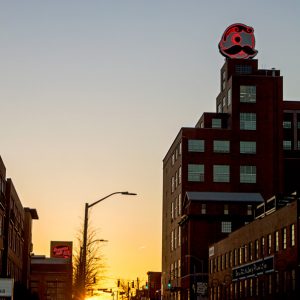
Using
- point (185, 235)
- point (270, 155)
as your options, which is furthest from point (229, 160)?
point (185, 235)

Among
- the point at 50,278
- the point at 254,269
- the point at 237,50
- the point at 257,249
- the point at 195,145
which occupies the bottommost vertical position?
the point at 254,269

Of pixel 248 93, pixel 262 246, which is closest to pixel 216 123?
pixel 248 93

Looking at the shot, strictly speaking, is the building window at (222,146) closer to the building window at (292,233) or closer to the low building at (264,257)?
the low building at (264,257)

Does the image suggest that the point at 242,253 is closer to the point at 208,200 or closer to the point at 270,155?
the point at 208,200

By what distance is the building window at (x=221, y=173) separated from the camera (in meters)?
143

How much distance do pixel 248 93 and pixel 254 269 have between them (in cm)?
5728

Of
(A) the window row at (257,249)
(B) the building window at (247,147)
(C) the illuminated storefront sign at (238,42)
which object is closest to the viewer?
(A) the window row at (257,249)

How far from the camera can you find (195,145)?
144 meters

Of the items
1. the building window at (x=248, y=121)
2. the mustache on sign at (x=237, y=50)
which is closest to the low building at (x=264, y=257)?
the building window at (x=248, y=121)

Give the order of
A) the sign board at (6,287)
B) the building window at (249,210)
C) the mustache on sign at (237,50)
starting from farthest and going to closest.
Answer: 1. the mustache on sign at (237,50)
2. the building window at (249,210)
3. the sign board at (6,287)

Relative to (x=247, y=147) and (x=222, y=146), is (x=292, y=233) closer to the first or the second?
(x=247, y=147)

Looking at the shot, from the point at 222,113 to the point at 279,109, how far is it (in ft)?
38.4

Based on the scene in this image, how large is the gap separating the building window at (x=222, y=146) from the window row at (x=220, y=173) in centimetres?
293

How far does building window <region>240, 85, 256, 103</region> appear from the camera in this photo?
5625 inches
